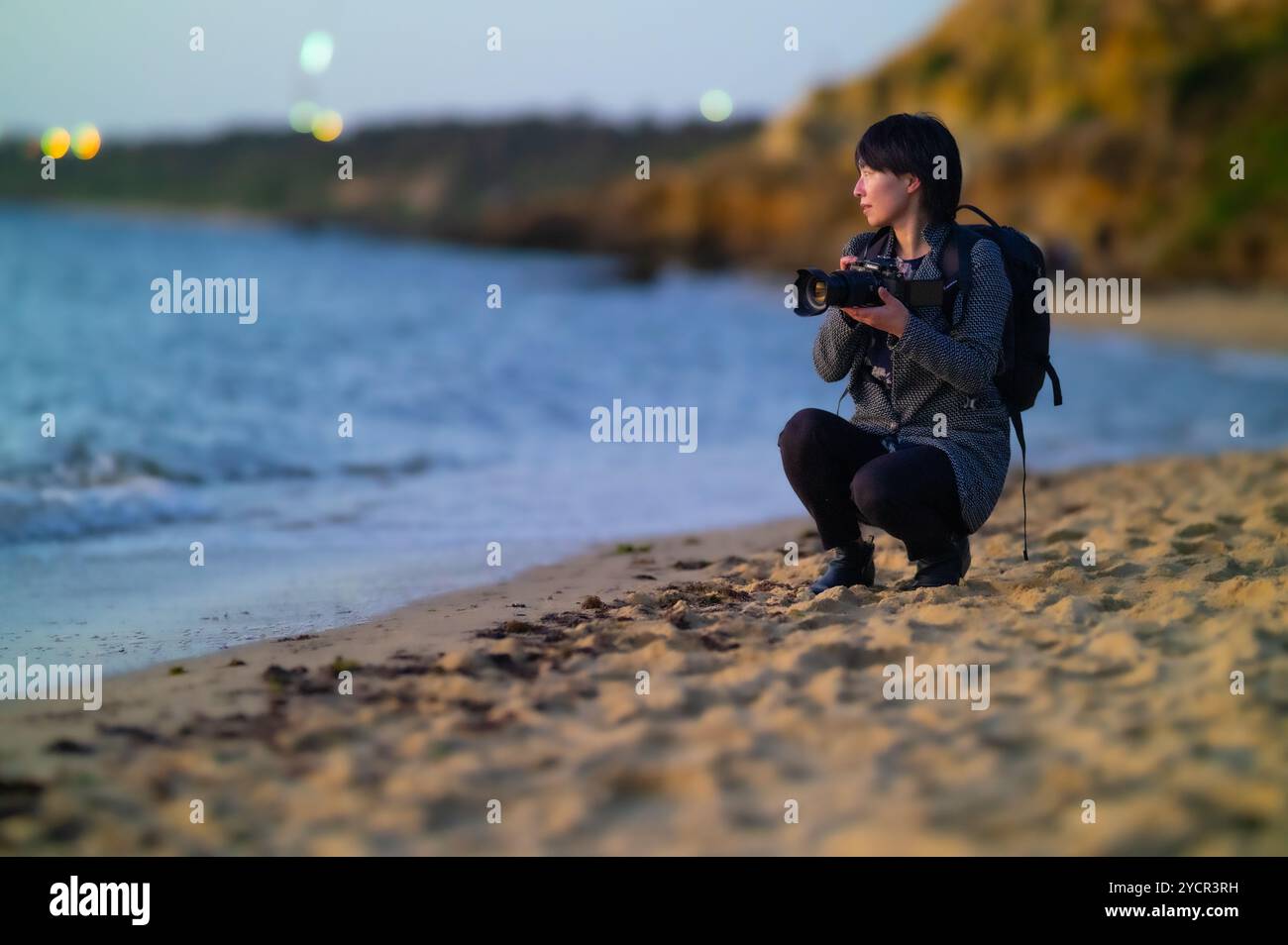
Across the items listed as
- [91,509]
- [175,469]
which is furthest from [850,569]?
[175,469]

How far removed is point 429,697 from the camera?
3188mm

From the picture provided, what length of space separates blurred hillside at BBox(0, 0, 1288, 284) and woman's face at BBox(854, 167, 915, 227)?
26.3m

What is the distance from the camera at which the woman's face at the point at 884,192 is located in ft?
12.1

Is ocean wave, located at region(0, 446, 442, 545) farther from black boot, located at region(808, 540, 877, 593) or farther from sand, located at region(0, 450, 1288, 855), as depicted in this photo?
black boot, located at region(808, 540, 877, 593)

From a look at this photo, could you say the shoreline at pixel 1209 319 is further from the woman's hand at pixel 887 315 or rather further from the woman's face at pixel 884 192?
the woman's hand at pixel 887 315

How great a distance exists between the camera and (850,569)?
4148 millimetres

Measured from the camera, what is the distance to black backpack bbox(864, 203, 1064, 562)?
371cm

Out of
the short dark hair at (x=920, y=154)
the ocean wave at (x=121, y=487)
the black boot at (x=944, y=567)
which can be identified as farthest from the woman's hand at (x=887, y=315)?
the ocean wave at (x=121, y=487)

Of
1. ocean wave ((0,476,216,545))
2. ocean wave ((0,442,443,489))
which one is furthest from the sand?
ocean wave ((0,442,443,489))

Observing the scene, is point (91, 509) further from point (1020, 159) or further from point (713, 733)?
point (1020, 159)

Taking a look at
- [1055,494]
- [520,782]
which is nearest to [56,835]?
[520,782]

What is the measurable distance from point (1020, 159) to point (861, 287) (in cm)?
3619
